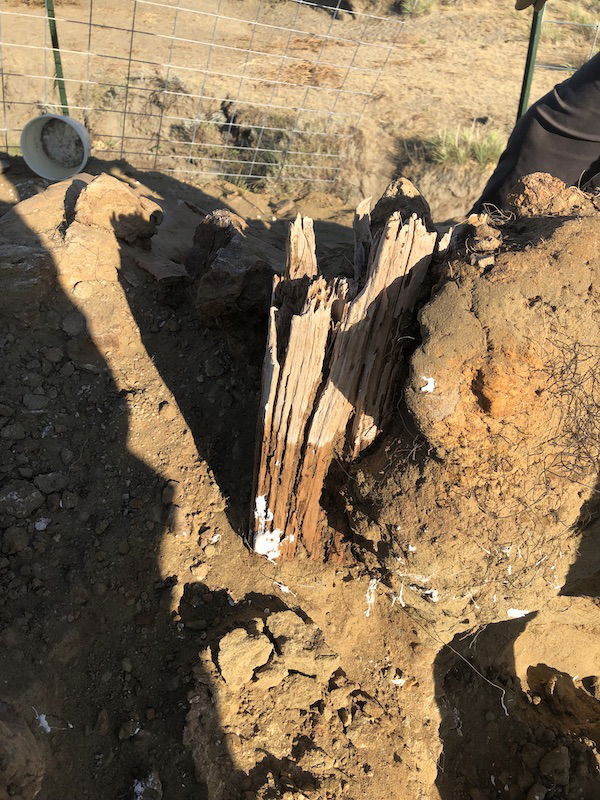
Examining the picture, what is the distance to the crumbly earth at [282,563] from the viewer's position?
7.39 ft

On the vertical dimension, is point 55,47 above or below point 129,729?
above

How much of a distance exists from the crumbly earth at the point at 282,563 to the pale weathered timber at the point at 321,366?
132mm

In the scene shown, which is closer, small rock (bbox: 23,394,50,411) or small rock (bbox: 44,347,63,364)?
small rock (bbox: 23,394,50,411)

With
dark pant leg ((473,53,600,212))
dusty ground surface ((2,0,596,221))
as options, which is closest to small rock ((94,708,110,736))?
dark pant leg ((473,53,600,212))

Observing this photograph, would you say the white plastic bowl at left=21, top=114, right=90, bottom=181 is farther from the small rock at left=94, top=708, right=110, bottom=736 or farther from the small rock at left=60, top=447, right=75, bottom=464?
the small rock at left=94, top=708, right=110, bottom=736

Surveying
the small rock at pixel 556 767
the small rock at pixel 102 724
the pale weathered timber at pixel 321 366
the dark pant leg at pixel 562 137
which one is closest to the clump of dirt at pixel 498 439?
the pale weathered timber at pixel 321 366

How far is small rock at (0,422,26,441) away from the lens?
119 inches

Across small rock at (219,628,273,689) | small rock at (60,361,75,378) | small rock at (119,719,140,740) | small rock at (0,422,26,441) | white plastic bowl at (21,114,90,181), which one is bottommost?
small rock at (119,719,140,740)

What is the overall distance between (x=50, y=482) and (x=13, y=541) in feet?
1.07

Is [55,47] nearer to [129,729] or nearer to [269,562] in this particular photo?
[269,562]

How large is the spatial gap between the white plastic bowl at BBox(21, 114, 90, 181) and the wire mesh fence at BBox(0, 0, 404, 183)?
2.66ft

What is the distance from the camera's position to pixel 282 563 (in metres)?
2.88

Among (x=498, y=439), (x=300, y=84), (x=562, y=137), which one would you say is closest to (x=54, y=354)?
(x=498, y=439)

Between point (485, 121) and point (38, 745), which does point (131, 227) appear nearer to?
point (38, 745)
